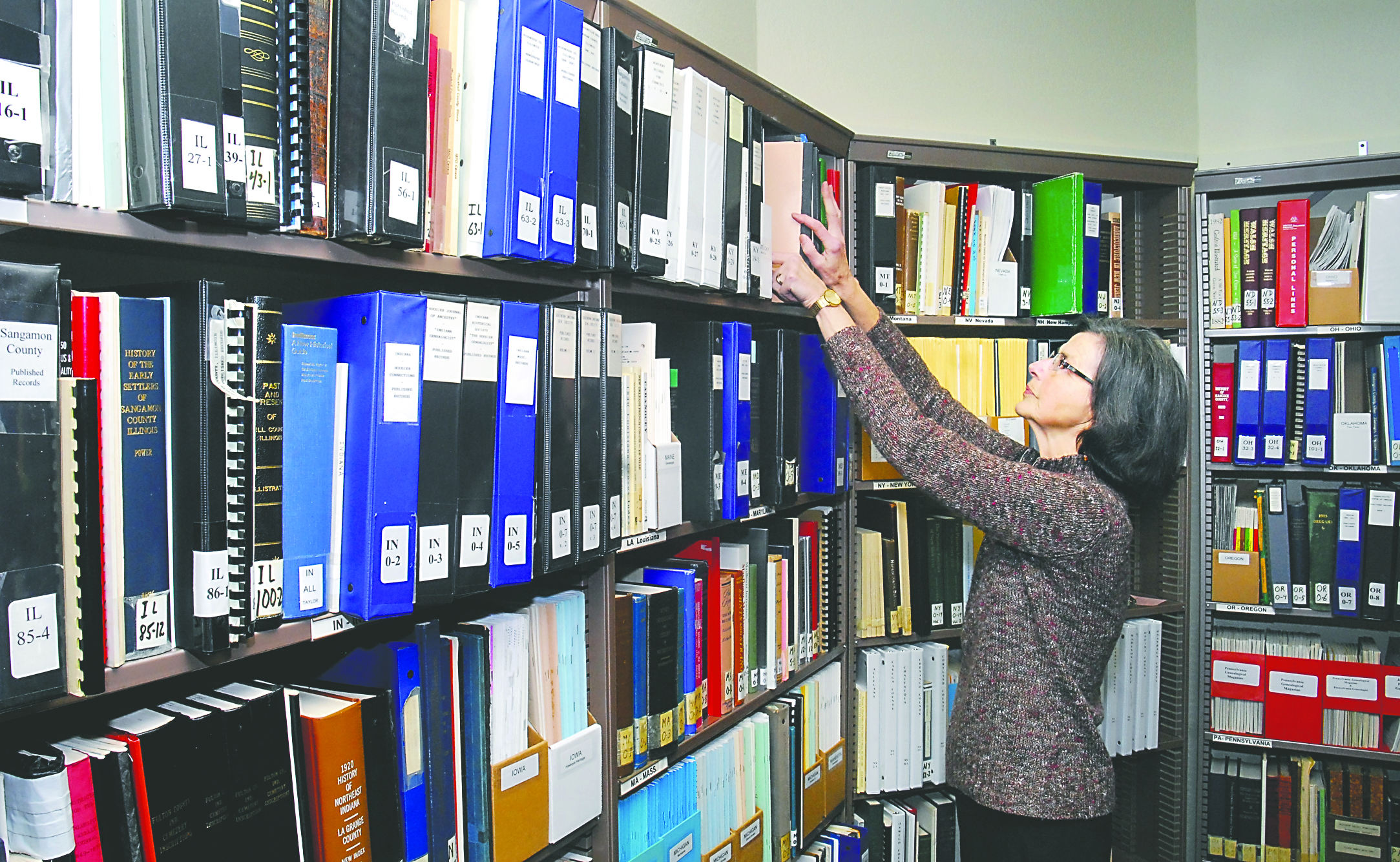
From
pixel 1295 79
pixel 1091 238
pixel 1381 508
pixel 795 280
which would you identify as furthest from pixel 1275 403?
pixel 795 280

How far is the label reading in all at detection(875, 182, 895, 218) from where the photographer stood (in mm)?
2178

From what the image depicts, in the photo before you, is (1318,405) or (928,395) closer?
(928,395)

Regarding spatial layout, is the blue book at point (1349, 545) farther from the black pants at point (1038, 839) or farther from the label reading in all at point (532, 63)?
the label reading in all at point (532, 63)

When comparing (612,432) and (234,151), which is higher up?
(234,151)

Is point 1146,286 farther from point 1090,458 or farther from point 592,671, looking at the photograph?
point 592,671

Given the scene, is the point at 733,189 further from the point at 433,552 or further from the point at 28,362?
the point at 28,362

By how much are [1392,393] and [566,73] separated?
263cm

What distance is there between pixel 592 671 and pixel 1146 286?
2.23m

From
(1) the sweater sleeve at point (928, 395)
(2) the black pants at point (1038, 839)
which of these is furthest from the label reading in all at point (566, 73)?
(2) the black pants at point (1038, 839)

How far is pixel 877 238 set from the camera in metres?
2.17

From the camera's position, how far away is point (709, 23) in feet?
7.74

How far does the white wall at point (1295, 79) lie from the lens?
9.55ft

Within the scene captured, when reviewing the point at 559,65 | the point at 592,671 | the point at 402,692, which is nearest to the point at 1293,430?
the point at 592,671

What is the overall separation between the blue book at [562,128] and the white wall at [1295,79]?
2.86 metres
